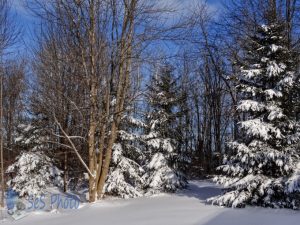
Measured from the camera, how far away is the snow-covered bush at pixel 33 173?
41.9 ft

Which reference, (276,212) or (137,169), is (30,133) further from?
(276,212)

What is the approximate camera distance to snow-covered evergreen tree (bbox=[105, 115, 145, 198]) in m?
11.4

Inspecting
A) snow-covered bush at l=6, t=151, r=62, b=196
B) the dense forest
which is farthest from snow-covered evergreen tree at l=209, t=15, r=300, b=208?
snow-covered bush at l=6, t=151, r=62, b=196

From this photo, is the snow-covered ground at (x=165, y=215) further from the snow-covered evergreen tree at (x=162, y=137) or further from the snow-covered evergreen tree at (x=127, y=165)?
the snow-covered evergreen tree at (x=162, y=137)

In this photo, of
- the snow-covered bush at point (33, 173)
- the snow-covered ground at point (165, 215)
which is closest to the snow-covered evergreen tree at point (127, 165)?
Result: the snow-covered ground at point (165, 215)

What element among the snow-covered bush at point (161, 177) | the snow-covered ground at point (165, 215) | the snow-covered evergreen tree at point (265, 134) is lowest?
the snow-covered ground at point (165, 215)

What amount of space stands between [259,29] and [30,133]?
926 cm

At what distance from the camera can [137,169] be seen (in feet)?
39.6

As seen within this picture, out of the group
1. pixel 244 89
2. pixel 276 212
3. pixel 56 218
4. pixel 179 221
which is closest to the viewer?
pixel 179 221

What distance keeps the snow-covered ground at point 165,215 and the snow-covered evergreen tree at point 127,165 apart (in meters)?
1.54

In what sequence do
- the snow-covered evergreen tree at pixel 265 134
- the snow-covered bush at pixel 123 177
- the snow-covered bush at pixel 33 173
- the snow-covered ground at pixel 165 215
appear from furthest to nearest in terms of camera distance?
the snow-covered bush at pixel 33 173 → the snow-covered bush at pixel 123 177 → the snow-covered evergreen tree at pixel 265 134 → the snow-covered ground at pixel 165 215

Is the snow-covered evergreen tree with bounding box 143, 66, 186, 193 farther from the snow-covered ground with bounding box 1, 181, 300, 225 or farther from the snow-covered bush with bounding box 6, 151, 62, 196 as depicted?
the snow-covered bush with bounding box 6, 151, 62, 196

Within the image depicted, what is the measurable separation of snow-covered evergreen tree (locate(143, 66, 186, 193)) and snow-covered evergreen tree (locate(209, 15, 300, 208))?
2.92 metres

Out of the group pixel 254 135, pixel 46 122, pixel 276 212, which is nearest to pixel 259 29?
pixel 254 135
